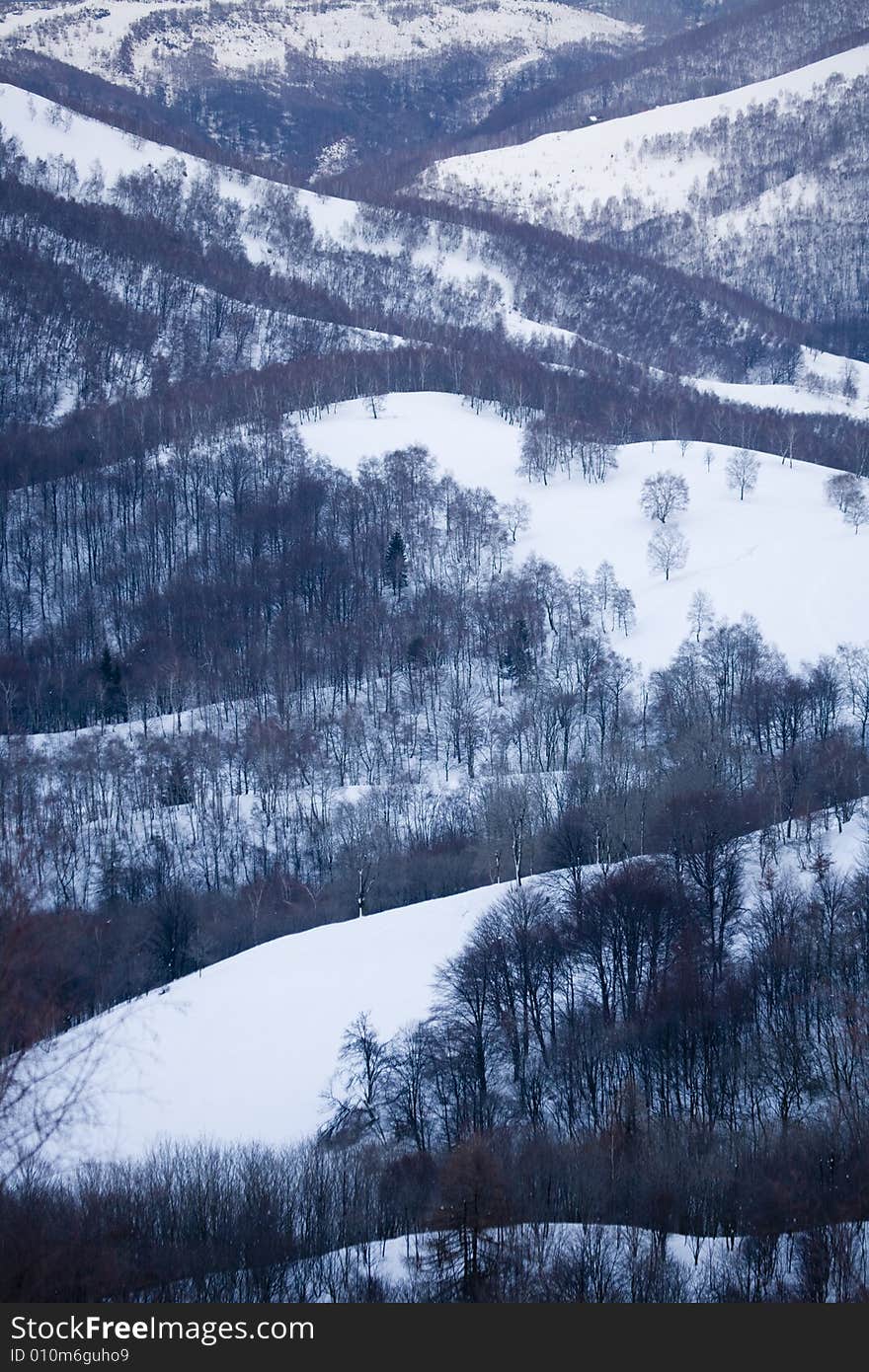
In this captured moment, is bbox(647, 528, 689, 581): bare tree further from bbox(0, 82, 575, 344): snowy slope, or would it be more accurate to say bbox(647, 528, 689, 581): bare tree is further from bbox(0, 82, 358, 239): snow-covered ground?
bbox(0, 82, 358, 239): snow-covered ground

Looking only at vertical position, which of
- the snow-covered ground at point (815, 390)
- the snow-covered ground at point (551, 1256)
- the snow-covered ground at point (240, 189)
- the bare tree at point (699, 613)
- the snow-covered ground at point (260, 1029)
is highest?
the snow-covered ground at point (240, 189)

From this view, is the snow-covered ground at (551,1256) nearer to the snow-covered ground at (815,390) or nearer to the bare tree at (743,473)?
the bare tree at (743,473)

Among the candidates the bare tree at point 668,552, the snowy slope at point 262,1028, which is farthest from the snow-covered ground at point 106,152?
the snowy slope at point 262,1028

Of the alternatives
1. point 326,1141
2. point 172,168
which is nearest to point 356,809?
point 326,1141

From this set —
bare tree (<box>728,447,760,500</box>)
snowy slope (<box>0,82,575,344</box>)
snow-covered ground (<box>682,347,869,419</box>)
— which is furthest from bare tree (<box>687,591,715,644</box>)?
snowy slope (<box>0,82,575,344</box>)

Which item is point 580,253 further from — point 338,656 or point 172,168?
point 338,656

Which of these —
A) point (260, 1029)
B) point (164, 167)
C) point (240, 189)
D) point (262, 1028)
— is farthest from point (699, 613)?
point (164, 167)
